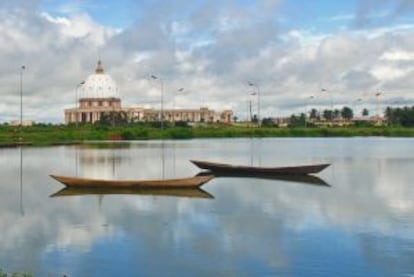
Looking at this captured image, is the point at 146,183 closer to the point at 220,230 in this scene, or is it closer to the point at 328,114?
the point at 220,230

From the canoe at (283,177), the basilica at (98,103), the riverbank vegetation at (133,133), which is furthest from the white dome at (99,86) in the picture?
the canoe at (283,177)

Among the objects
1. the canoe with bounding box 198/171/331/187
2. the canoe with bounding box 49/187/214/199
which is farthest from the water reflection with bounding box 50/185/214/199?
the canoe with bounding box 198/171/331/187

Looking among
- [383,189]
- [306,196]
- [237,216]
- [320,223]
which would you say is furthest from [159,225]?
[383,189]

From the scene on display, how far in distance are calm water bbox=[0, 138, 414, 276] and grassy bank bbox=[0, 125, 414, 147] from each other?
49.2 m

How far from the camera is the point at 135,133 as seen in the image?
340ft

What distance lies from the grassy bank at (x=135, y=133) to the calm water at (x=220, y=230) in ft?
161

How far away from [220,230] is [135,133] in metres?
83.2

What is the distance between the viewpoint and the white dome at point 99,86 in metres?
179

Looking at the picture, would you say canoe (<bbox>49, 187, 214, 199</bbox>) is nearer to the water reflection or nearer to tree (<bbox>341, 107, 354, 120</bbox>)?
the water reflection

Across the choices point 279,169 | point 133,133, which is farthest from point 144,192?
point 133,133

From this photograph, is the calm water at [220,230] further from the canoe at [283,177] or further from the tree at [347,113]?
the tree at [347,113]

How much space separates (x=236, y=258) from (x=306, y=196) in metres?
13.8

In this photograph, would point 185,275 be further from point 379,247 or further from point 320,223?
point 320,223

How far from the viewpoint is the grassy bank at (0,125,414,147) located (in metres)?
87.6
